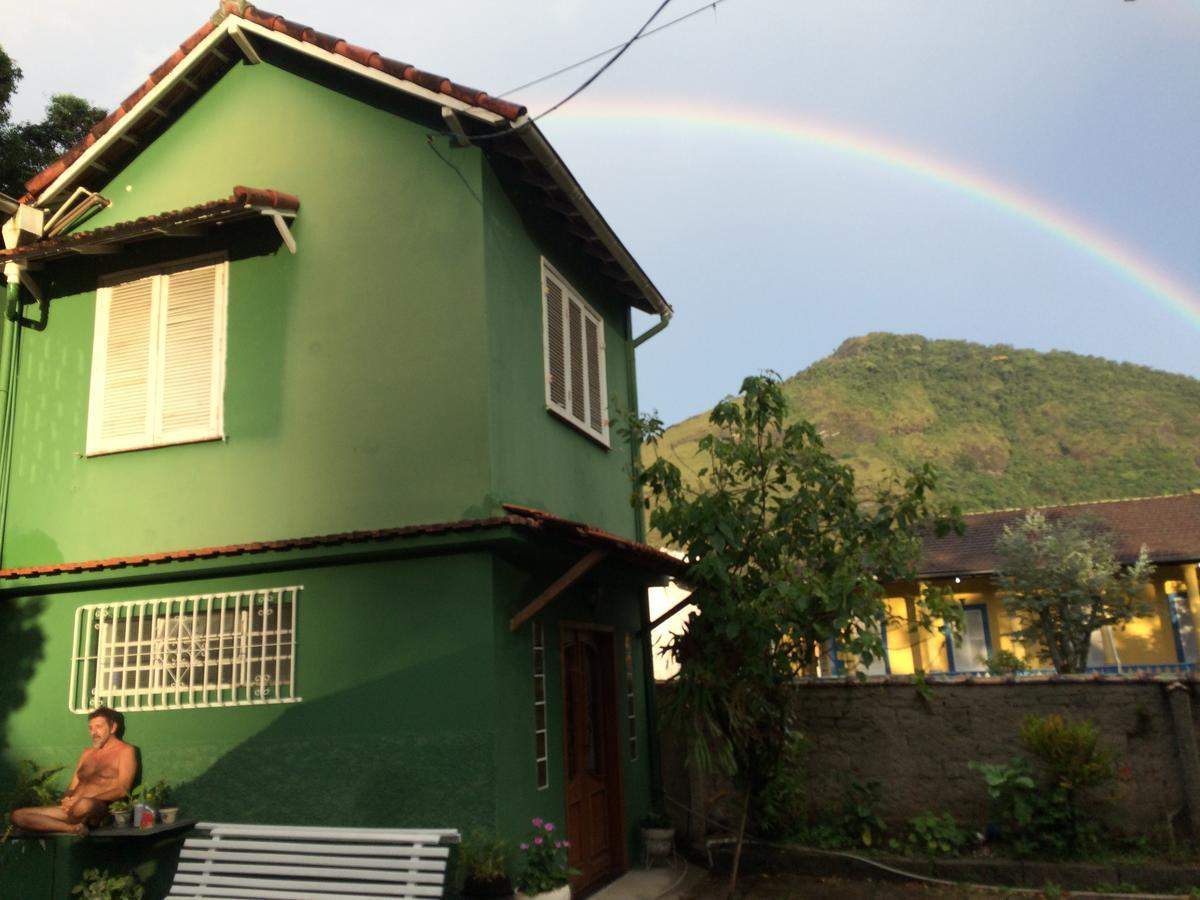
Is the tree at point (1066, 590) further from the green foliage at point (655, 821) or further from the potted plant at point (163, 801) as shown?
the potted plant at point (163, 801)

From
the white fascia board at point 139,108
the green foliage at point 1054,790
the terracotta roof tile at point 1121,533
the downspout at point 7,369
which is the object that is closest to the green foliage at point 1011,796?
the green foliage at point 1054,790

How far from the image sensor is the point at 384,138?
8.84 meters

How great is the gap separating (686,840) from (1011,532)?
1538cm

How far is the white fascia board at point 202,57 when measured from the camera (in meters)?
8.30

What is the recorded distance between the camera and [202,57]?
30.4ft

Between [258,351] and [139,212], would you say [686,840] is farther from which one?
[139,212]

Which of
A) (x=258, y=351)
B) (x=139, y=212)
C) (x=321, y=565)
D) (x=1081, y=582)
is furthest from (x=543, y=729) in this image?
(x=1081, y=582)

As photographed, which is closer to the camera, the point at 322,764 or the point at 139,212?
the point at 322,764

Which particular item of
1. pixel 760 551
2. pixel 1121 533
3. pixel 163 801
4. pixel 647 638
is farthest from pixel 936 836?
pixel 1121 533

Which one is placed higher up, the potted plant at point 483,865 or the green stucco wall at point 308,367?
the green stucco wall at point 308,367

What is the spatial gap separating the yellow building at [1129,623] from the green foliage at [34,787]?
55.1 feet

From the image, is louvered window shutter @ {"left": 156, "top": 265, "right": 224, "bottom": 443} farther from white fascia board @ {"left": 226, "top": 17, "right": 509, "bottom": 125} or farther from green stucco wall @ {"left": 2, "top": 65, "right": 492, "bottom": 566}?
white fascia board @ {"left": 226, "top": 17, "right": 509, "bottom": 125}

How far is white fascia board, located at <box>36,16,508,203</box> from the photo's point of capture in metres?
8.30

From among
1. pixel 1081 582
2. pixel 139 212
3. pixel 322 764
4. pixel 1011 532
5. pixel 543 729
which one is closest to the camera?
pixel 322 764
